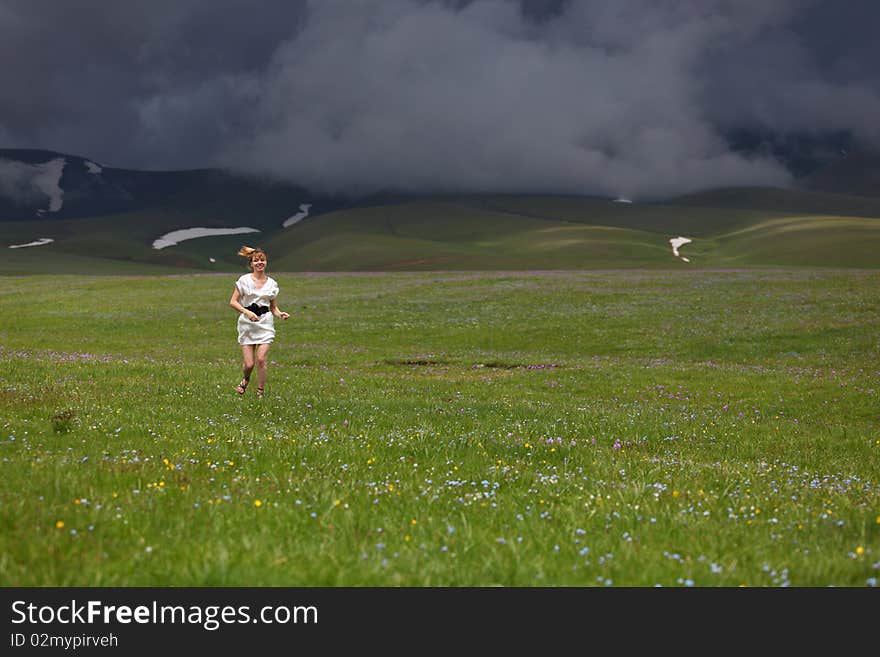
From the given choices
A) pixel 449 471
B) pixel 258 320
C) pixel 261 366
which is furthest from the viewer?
pixel 258 320

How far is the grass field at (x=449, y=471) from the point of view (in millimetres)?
5496

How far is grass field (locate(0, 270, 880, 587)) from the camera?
550cm

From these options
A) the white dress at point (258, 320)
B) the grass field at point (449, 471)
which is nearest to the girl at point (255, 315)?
the white dress at point (258, 320)

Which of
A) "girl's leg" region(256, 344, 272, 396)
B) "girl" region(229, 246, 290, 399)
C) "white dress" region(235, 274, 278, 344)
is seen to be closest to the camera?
"girl's leg" region(256, 344, 272, 396)

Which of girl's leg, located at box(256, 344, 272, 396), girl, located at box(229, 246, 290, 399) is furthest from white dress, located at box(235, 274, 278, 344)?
girl's leg, located at box(256, 344, 272, 396)

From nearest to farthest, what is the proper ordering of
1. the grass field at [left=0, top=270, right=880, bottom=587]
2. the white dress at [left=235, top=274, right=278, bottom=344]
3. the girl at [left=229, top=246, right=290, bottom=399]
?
the grass field at [left=0, top=270, right=880, bottom=587] → the girl at [left=229, top=246, right=290, bottom=399] → the white dress at [left=235, top=274, right=278, bottom=344]

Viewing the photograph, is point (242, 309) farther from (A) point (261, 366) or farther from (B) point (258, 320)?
(A) point (261, 366)

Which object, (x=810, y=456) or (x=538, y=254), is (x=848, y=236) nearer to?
(x=538, y=254)

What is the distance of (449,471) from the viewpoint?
9180 mm

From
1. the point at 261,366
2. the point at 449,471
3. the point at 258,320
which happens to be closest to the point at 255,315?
the point at 258,320

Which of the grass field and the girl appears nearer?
the grass field

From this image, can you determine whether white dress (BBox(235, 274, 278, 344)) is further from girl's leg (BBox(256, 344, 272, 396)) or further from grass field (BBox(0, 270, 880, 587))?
grass field (BBox(0, 270, 880, 587))
